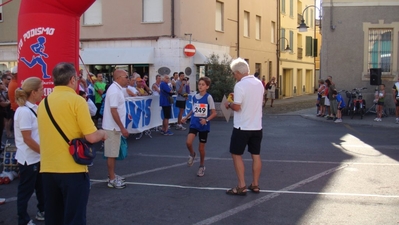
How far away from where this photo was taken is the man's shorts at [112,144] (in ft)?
24.7

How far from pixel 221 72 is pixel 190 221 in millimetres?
15589

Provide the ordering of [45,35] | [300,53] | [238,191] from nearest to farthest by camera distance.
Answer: [238,191] < [45,35] < [300,53]

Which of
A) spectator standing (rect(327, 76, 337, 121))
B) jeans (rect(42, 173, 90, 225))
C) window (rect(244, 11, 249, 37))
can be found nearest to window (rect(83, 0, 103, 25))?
window (rect(244, 11, 249, 37))

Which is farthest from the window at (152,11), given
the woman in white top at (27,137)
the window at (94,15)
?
the woman in white top at (27,137)

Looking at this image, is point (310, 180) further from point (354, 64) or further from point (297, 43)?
point (297, 43)

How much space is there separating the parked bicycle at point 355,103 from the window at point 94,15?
12.9m

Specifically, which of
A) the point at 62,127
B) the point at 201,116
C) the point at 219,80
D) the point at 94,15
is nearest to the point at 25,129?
the point at 62,127

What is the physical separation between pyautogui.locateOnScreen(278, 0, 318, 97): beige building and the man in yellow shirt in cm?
3414

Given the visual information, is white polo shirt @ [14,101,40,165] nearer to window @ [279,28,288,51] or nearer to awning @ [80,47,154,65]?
awning @ [80,47,154,65]

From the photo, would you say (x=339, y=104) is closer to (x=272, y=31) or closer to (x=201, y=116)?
(x=201, y=116)

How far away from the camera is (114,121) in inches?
296

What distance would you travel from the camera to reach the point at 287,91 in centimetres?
4081

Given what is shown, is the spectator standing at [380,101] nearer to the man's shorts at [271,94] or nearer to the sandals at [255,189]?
the man's shorts at [271,94]

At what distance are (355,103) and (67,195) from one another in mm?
16335
